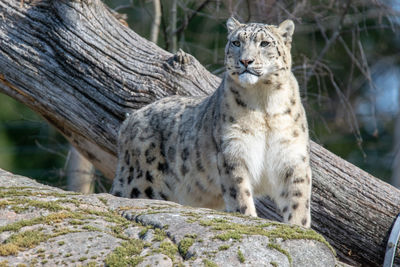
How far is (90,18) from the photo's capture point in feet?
24.4

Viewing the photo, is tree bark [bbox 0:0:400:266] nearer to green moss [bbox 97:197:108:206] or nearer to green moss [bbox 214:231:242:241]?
green moss [bbox 97:197:108:206]

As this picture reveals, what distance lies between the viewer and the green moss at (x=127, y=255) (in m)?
3.55

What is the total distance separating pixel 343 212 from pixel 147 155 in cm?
193

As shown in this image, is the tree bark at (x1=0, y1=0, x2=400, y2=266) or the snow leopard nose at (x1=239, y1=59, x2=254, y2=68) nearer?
the snow leopard nose at (x1=239, y1=59, x2=254, y2=68)

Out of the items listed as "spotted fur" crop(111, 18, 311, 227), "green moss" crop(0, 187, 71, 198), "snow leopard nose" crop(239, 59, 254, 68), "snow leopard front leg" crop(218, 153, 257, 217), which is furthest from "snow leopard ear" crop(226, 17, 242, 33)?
"green moss" crop(0, 187, 71, 198)

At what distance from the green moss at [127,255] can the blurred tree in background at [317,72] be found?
5.41 meters

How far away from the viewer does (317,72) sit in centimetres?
1062

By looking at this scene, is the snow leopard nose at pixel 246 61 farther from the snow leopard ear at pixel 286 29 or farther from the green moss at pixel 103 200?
the green moss at pixel 103 200

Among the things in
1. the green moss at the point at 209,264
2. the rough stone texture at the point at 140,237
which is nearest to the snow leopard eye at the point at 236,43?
the rough stone texture at the point at 140,237

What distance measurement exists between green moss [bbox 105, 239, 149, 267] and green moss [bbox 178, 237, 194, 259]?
0.19m

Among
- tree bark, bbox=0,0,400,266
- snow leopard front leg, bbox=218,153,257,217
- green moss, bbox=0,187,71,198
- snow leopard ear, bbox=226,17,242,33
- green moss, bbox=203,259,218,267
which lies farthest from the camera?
tree bark, bbox=0,0,400,266

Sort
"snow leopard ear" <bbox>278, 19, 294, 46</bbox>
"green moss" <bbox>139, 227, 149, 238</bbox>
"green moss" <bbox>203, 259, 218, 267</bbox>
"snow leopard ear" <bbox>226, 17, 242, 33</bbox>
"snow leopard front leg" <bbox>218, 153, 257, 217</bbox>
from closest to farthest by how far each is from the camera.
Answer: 1. "green moss" <bbox>203, 259, 218, 267</bbox>
2. "green moss" <bbox>139, 227, 149, 238</bbox>
3. "snow leopard front leg" <bbox>218, 153, 257, 217</bbox>
4. "snow leopard ear" <bbox>278, 19, 294, 46</bbox>
5. "snow leopard ear" <bbox>226, 17, 242, 33</bbox>

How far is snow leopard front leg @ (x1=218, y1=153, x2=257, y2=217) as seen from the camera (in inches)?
217

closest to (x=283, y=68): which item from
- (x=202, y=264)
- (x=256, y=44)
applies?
(x=256, y=44)
